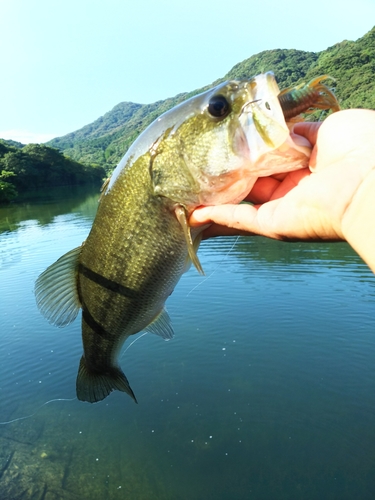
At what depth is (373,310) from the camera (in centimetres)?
1447

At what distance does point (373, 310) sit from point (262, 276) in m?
4.96

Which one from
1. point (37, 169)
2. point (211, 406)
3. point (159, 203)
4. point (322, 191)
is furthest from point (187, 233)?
point (37, 169)

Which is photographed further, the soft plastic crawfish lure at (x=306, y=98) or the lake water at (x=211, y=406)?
the lake water at (x=211, y=406)

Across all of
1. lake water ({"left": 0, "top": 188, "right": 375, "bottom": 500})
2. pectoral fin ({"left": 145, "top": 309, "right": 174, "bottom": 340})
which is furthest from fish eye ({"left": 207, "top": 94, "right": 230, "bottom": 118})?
lake water ({"left": 0, "top": 188, "right": 375, "bottom": 500})

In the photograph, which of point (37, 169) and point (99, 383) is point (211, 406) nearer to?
point (99, 383)

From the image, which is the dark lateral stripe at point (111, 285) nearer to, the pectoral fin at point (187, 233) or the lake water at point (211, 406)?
the pectoral fin at point (187, 233)

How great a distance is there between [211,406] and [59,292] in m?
7.62

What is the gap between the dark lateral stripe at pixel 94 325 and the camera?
3038 mm

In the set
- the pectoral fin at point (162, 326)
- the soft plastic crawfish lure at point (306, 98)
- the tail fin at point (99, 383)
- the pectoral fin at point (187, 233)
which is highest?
the soft plastic crawfish lure at point (306, 98)

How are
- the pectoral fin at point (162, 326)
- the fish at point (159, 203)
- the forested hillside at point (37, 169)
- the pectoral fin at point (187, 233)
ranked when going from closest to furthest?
the fish at point (159, 203) < the pectoral fin at point (187, 233) < the pectoral fin at point (162, 326) < the forested hillside at point (37, 169)

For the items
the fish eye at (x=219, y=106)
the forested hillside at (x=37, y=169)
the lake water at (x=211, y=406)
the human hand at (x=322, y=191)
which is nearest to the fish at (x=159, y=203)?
the fish eye at (x=219, y=106)

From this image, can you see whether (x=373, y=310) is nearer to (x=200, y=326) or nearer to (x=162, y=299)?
(x=200, y=326)

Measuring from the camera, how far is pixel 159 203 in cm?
262

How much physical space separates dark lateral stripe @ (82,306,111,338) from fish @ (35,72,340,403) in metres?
0.01
